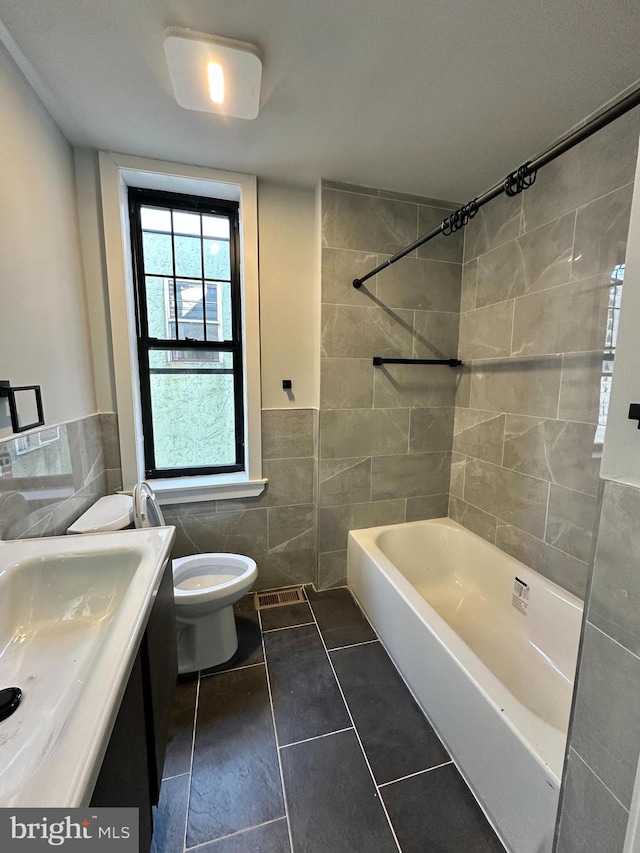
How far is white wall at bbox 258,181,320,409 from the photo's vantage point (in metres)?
1.97

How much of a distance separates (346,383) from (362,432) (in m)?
0.33

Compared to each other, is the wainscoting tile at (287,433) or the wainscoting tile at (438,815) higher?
the wainscoting tile at (287,433)

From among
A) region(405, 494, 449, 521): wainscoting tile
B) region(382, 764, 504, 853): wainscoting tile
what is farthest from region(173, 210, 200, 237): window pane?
region(382, 764, 504, 853): wainscoting tile

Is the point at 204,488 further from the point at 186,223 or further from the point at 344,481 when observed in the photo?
the point at 186,223

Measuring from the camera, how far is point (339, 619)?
1973 mm

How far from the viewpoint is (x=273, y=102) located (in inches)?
53.3

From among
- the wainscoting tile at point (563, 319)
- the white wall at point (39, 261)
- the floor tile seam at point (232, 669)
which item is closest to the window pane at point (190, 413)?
the white wall at point (39, 261)

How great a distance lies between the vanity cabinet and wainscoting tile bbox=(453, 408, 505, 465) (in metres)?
1.77

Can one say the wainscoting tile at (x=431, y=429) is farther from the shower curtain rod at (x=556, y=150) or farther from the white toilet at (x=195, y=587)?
the white toilet at (x=195, y=587)

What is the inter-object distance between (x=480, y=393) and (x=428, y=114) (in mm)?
1390

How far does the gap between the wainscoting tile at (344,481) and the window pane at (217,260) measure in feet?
4.30

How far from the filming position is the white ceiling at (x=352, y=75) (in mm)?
1023

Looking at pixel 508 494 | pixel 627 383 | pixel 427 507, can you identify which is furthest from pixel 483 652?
pixel 627 383

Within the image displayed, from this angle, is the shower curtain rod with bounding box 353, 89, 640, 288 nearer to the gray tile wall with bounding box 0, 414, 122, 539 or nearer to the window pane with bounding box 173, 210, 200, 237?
the window pane with bounding box 173, 210, 200, 237
